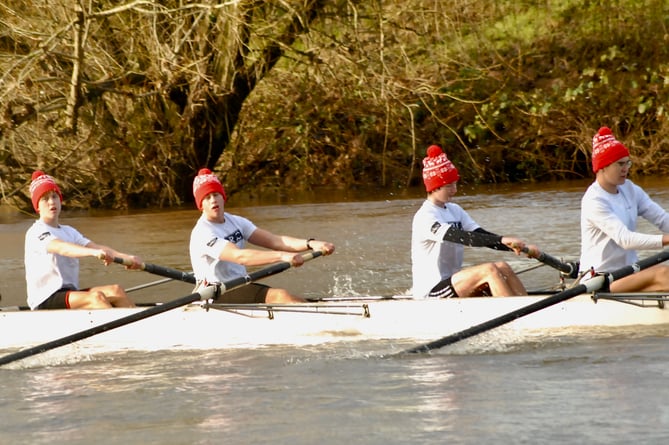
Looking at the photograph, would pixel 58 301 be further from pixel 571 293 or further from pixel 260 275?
pixel 571 293

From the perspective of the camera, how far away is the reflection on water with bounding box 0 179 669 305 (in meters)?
12.0

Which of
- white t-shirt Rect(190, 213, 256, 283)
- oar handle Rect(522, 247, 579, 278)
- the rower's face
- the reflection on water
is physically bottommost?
the reflection on water

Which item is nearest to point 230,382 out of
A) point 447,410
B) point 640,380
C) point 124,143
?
point 447,410

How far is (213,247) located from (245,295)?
475 mm

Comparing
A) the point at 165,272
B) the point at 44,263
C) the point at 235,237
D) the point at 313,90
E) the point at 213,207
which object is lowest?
the point at 165,272

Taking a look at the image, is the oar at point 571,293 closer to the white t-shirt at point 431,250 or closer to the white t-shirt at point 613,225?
the white t-shirt at point 613,225

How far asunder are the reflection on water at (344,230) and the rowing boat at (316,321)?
9.26 ft

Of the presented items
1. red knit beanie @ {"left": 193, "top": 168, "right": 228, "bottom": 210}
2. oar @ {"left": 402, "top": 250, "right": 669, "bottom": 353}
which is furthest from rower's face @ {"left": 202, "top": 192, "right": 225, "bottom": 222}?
oar @ {"left": 402, "top": 250, "right": 669, "bottom": 353}

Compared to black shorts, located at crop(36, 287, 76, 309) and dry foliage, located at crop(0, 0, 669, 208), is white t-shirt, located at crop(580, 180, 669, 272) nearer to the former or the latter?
black shorts, located at crop(36, 287, 76, 309)

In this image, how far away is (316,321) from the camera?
321 inches

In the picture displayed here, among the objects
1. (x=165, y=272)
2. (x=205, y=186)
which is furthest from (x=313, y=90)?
(x=205, y=186)

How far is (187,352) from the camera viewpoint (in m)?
8.22

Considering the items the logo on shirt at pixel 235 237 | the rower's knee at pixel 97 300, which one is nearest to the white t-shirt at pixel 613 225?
the logo on shirt at pixel 235 237

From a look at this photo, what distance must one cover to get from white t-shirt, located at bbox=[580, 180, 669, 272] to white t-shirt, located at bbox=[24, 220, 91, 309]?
3621 mm
